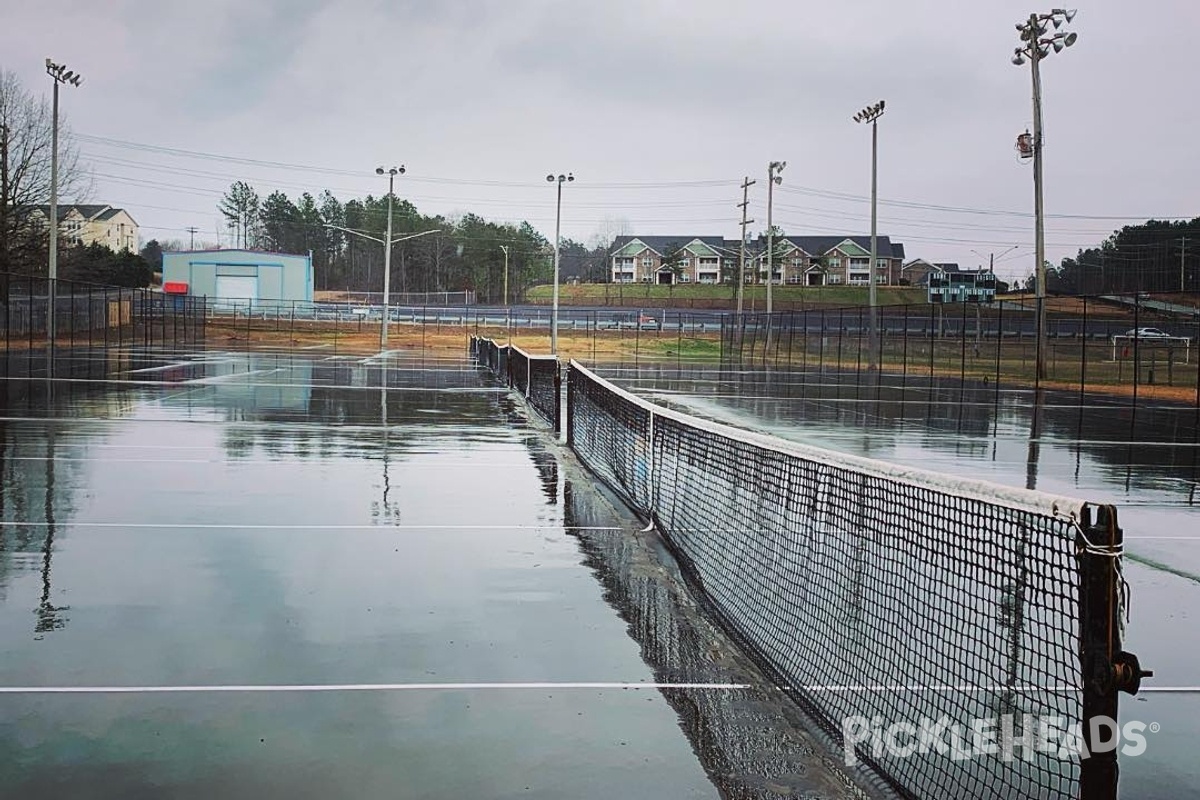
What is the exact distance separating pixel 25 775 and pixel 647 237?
16017 cm

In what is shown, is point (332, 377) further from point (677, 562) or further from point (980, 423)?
point (677, 562)

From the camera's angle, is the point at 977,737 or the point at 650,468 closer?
the point at 977,737

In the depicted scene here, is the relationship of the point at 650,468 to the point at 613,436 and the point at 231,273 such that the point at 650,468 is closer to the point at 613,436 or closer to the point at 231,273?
the point at 613,436

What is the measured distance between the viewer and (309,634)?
6.74 meters

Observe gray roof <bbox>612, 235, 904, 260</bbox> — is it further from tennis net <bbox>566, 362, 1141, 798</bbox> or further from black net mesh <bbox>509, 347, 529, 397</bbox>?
tennis net <bbox>566, 362, 1141, 798</bbox>

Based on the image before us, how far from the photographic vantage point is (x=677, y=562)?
29.6 feet

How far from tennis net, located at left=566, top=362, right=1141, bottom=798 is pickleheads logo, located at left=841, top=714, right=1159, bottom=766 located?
0.01 meters

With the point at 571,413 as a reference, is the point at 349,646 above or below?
below

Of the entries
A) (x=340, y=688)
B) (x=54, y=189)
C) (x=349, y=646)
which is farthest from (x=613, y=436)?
(x=54, y=189)

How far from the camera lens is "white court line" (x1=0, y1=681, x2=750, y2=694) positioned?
18.5ft

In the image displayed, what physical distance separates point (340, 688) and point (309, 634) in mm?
1057

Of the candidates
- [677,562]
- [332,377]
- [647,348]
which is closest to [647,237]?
→ [647,348]

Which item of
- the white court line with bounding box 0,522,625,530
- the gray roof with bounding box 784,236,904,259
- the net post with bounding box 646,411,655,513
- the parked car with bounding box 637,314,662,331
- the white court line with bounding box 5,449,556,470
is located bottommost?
the white court line with bounding box 0,522,625,530

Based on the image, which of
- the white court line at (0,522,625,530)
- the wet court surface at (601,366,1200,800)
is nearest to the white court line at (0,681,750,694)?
the wet court surface at (601,366,1200,800)
